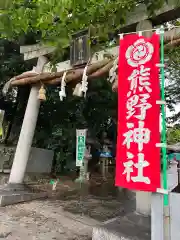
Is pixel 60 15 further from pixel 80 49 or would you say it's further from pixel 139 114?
pixel 80 49

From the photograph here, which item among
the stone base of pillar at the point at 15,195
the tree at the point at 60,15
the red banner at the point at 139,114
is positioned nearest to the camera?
the tree at the point at 60,15

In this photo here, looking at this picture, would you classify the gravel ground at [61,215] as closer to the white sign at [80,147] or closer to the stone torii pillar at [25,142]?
the stone torii pillar at [25,142]

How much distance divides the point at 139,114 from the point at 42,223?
2726mm

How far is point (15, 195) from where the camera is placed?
525cm

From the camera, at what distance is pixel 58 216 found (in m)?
4.48

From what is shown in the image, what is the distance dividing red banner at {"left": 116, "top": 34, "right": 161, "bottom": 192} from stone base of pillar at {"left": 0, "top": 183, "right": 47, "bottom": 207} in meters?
3.30

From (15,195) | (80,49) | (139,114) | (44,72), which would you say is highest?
(80,49)

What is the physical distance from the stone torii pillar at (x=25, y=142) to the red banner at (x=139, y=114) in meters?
3.43

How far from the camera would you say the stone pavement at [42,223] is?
358cm

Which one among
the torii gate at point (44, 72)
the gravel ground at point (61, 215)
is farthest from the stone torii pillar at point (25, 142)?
the gravel ground at point (61, 215)

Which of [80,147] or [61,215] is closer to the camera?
[61,215]

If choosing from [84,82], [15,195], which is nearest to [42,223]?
[15,195]

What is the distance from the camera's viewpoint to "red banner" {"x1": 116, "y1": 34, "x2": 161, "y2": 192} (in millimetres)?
2547

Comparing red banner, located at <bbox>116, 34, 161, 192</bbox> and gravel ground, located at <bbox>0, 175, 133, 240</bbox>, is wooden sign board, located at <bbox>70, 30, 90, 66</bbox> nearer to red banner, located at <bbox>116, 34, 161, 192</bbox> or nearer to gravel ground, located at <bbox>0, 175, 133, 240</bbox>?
red banner, located at <bbox>116, 34, 161, 192</bbox>
